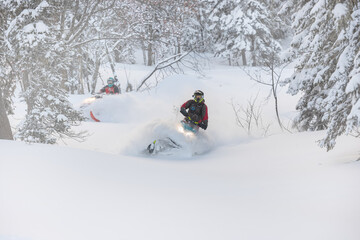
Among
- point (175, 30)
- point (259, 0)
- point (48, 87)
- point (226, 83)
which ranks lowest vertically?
point (226, 83)

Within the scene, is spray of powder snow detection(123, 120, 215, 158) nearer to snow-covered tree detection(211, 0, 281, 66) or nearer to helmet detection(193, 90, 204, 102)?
helmet detection(193, 90, 204, 102)

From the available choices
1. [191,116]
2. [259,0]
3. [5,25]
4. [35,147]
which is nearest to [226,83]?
[259,0]

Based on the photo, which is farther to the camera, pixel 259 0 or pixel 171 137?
pixel 259 0

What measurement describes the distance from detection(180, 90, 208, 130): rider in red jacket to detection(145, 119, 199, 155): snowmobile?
0.21 metres

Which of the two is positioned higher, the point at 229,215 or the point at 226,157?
the point at 229,215

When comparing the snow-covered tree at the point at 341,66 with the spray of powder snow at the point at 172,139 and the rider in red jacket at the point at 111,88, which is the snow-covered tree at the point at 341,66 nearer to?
the spray of powder snow at the point at 172,139

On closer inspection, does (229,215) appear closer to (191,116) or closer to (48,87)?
(191,116)

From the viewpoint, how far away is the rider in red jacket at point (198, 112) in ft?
36.7

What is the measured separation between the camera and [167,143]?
10625 millimetres

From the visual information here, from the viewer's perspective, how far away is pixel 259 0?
32.0 m

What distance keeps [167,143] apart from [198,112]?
147cm

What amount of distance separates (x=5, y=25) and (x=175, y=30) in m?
4.59

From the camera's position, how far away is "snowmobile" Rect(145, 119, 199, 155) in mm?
10516

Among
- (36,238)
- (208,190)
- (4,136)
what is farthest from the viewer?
(4,136)
